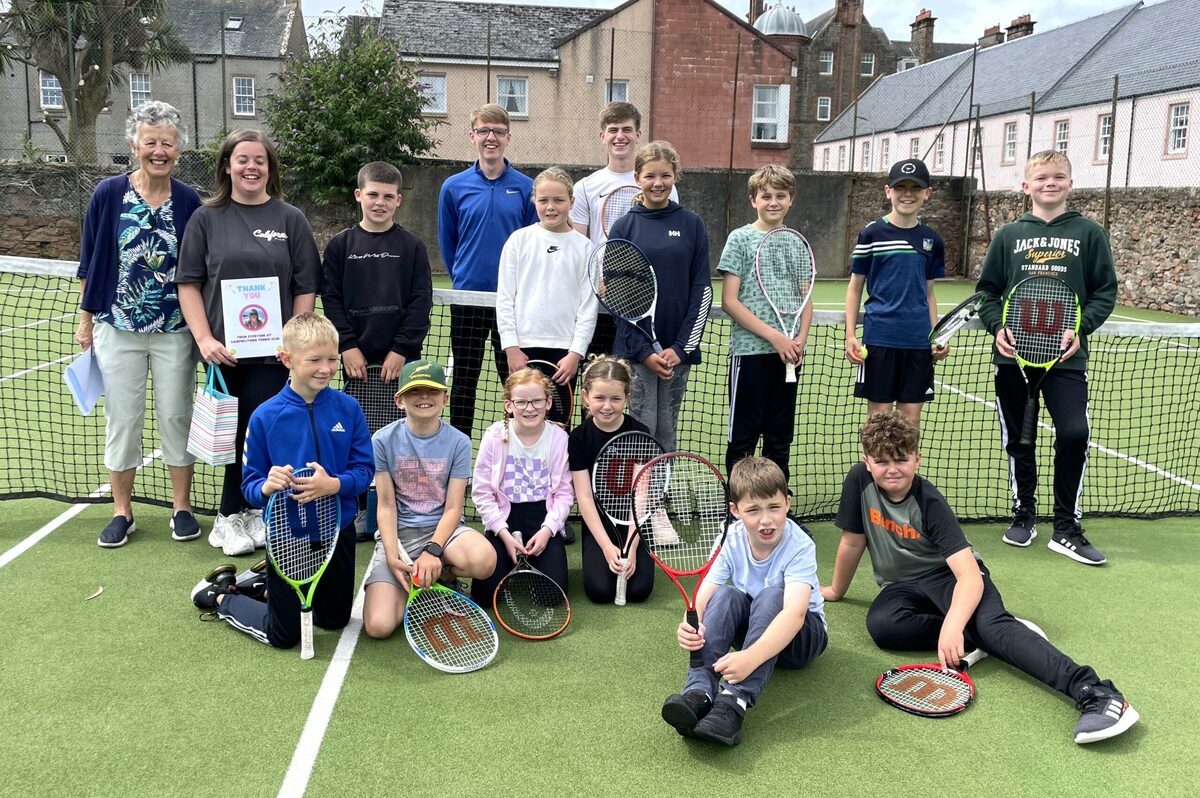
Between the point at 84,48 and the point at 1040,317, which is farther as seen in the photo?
the point at 84,48

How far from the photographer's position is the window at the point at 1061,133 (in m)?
28.8

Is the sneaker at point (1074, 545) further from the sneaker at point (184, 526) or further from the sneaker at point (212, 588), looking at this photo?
the sneaker at point (184, 526)

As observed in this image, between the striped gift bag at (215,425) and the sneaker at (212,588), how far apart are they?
532mm

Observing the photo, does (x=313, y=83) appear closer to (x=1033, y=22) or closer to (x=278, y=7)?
(x=278, y=7)

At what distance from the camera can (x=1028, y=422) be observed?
5.09 meters

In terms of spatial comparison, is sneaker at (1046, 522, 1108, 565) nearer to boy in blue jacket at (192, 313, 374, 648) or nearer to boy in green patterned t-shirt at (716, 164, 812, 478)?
boy in green patterned t-shirt at (716, 164, 812, 478)

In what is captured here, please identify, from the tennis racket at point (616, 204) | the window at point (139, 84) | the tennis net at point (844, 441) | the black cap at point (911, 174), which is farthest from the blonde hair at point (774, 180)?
the window at point (139, 84)

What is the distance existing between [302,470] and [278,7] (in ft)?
119

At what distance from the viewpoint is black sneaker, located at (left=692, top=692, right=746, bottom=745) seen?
3.19 metres

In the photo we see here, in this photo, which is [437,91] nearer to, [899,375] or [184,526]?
[184,526]

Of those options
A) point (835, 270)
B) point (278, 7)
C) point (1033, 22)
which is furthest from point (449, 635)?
point (1033, 22)

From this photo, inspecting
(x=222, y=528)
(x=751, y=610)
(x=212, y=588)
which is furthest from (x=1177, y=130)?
(x=212, y=588)

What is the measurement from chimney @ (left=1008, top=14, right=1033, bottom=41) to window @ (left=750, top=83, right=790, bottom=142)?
17341mm

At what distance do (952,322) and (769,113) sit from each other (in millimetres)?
24012
